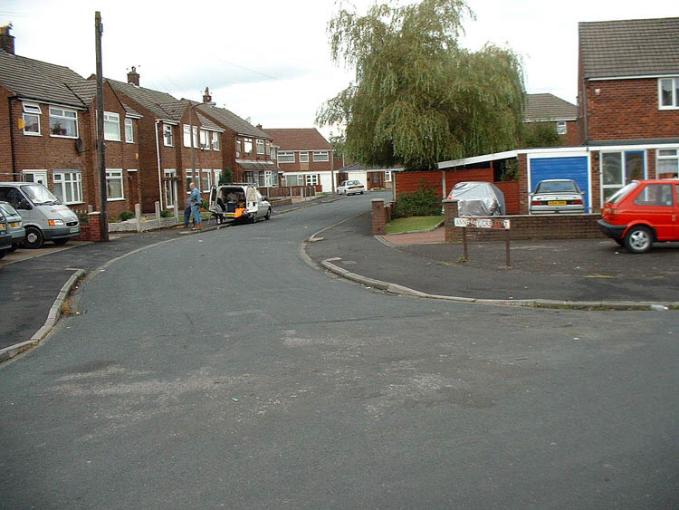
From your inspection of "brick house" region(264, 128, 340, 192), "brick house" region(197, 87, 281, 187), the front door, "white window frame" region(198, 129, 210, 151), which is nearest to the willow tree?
the front door

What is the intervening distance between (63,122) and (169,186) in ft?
49.1

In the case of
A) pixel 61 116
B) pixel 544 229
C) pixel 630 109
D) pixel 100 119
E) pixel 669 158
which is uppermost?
pixel 61 116

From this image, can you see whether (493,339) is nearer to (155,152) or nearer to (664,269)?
(664,269)

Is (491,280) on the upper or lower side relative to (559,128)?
lower

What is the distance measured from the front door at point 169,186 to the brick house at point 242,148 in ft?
38.7

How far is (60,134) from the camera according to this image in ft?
112

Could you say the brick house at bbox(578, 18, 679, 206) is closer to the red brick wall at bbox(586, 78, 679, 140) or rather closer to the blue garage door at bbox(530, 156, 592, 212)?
the red brick wall at bbox(586, 78, 679, 140)

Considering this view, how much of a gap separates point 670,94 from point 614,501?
2735 cm

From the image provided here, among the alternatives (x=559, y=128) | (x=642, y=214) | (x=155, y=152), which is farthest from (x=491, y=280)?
(x=559, y=128)

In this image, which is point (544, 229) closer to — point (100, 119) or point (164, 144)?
point (100, 119)

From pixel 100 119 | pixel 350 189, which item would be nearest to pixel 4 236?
pixel 100 119

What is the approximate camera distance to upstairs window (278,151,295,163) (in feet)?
313

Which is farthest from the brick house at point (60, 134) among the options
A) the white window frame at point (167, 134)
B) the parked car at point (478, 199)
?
the parked car at point (478, 199)

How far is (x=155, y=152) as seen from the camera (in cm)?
4747
